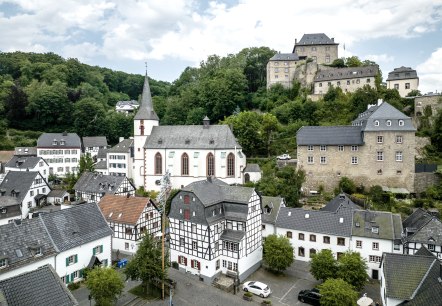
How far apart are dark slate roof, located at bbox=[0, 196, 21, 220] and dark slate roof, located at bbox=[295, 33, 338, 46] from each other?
69.1 metres

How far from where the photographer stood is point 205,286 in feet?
91.8

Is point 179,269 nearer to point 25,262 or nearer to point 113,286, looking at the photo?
point 113,286

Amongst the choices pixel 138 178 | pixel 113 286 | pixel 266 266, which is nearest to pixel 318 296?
pixel 266 266

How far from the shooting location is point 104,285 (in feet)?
73.0

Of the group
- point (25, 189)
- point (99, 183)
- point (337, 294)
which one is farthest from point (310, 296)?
point (25, 189)

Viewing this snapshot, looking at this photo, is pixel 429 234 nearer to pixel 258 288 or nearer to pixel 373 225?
pixel 373 225

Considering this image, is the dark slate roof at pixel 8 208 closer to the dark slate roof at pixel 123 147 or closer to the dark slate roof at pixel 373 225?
the dark slate roof at pixel 123 147

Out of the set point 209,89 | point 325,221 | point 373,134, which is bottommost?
point 325,221

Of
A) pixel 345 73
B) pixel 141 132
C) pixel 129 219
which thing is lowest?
pixel 129 219

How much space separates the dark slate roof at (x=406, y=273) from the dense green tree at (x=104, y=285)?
17.4 meters

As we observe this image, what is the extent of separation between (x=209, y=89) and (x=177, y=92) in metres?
26.1

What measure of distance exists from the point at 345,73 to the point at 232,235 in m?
53.0

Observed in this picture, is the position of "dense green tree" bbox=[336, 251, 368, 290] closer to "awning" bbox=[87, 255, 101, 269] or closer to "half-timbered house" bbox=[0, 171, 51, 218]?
"awning" bbox=[87, 255, 101, 269]

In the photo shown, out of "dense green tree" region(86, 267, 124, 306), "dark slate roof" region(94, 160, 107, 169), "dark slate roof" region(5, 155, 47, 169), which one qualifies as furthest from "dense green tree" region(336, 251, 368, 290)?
"dark slate roof" region(5, 155, 47, 169)
